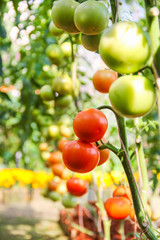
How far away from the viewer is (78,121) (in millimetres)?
566

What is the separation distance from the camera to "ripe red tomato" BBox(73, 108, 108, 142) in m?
0.55

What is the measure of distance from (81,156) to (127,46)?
0.26 m

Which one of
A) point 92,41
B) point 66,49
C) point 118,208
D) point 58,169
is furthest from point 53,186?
point 92,41

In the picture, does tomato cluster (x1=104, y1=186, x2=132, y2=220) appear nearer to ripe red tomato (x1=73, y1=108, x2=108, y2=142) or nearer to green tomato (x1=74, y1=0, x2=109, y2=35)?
ripe red tomato (x1=73, y1=108, x2=108, y2=142)

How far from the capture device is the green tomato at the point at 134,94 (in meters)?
0.37

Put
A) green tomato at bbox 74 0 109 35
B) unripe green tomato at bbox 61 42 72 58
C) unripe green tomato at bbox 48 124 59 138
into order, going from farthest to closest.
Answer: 1. unripe green tomato at bbox 48 124 59 138
2. unripe green tomato at bbox 61 42 72 58
3. green tomato at bbox 74 0 109 35

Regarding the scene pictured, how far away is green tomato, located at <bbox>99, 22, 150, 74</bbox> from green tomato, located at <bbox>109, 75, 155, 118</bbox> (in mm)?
25

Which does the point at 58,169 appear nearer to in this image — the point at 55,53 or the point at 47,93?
the point at 47,93

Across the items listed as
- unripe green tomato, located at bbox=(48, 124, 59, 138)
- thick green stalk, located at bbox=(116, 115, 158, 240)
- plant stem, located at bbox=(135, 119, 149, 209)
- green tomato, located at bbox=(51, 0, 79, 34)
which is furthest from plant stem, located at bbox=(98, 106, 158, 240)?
unripe green tomato, located at bbox=(48, 124, 59, 138)

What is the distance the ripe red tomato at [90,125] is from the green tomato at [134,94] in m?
0.16

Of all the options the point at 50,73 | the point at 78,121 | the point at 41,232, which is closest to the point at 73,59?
the point at 50,73

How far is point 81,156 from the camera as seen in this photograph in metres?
0.55

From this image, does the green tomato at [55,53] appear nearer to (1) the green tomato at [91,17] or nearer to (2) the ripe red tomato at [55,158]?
(2) the ripe red tomato at [55,158]

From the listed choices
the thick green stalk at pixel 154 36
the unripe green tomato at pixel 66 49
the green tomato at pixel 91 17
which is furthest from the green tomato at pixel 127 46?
the unripe green tomato at pixel 66 49
